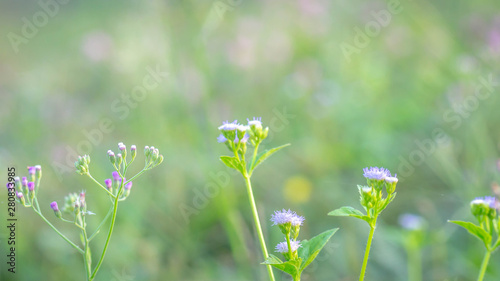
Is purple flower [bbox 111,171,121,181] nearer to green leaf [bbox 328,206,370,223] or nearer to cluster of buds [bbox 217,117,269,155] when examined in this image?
cluster of buds [bbox 217,117,269,155]

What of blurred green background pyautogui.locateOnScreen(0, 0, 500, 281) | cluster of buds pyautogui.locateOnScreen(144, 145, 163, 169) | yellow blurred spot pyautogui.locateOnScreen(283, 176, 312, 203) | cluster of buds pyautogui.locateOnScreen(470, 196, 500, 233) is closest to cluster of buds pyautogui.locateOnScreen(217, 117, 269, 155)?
cluster of buds pyautogui.locateOnScreen(144, 145, 163, 169)

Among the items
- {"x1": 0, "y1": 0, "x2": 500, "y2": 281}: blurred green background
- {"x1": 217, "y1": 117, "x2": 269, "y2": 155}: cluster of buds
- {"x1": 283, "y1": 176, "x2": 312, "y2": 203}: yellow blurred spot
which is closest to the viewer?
{"x1": 217, "y1": 117, "x2": 269, "y2": 155}: cluster of buds

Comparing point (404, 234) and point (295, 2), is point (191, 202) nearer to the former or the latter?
point (404, 234)

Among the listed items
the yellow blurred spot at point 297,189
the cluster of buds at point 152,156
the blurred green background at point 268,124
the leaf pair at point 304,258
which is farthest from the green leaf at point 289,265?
the yellow blurred spot at point 297,189

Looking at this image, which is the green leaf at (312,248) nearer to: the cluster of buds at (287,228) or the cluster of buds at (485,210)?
the cluster of buds at (287,228)

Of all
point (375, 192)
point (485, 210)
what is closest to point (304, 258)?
point (375, 192)
